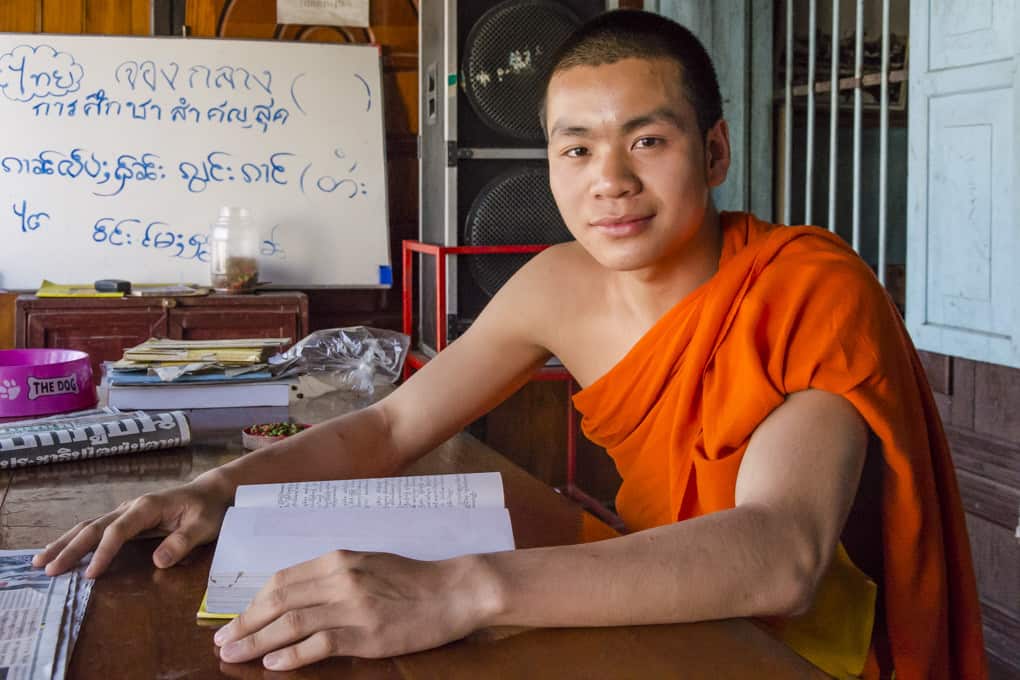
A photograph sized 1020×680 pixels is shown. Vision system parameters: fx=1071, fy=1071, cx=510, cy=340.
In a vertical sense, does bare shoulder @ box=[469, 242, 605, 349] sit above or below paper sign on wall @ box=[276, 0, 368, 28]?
below

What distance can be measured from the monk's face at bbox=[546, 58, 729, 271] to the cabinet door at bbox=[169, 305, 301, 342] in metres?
1.96

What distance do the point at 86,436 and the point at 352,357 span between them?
606 millimetres

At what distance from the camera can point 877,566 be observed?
44.4 inches

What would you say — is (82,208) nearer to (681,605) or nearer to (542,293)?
(542,293)

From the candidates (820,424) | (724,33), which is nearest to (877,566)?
(820,424)

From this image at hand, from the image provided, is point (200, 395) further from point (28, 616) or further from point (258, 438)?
point (28, 616)

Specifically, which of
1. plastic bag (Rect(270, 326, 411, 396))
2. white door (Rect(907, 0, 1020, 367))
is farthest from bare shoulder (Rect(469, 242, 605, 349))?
white door (Rect(907, 0, 1020, 367))

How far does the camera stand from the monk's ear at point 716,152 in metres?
1.20

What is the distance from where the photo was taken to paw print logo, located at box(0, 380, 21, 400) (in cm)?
147

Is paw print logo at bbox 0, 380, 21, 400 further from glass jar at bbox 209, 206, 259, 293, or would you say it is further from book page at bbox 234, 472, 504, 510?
glass jar at bbox 209, 206, 259, 293

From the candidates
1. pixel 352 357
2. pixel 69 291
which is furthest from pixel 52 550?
pixel 69 291

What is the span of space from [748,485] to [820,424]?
0.11m

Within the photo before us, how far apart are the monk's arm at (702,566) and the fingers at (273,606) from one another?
0.38ft

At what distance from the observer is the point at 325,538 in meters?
0.87
